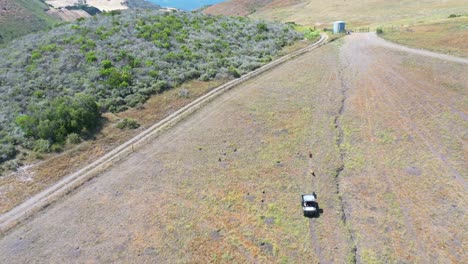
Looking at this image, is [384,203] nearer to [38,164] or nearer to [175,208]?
[175,208]

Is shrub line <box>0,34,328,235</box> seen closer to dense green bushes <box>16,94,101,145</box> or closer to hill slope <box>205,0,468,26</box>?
dense green bushes <box>16,94,101,145</box>

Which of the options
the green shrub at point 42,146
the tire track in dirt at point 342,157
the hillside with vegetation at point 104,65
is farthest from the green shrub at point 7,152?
the tire track in dirt at point 342,157

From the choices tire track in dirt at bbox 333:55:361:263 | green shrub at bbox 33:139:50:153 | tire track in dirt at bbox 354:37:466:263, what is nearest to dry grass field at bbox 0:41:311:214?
green shrub at bbox 33:139:50:153

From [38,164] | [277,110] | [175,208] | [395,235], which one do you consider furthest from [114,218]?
[277,110]

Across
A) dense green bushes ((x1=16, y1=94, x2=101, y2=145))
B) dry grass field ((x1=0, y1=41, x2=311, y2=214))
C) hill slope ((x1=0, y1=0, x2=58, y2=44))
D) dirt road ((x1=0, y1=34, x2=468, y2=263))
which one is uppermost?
hill slope ((x1=0, y1=0, x2=58, y2=44))

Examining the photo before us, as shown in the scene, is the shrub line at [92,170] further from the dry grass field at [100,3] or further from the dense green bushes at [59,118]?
the dry grass field at [100,3]

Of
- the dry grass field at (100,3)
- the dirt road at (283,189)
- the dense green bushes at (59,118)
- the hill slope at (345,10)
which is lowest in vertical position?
the dirt road at (283,189)

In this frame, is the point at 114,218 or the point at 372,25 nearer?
the point at 114,218
